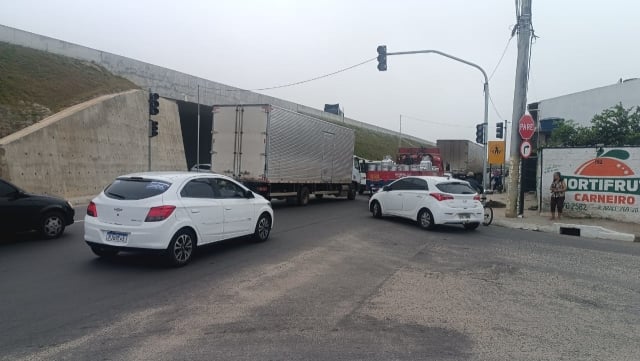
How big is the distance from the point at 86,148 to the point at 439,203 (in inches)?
734

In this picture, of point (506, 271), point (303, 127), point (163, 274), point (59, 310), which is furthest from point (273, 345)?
point (303, 127)

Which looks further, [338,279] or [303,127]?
[303,127]

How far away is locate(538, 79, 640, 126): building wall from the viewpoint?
2972 cm

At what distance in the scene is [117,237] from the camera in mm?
7375

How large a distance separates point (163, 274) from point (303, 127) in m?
12.5

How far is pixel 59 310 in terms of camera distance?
541cm

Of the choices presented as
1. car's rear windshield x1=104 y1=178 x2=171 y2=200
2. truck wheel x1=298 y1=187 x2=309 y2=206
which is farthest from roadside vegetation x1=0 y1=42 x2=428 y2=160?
car's rear windshield x1=104 y1=178 x2=171 y2=200

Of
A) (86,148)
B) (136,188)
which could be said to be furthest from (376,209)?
(86,148)

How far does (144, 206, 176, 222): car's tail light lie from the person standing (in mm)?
13487

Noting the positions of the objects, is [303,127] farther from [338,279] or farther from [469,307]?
[469,307]

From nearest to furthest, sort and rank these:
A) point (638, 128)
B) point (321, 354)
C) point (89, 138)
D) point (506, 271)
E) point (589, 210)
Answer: point (321, 354), point (506, 271), point (589, 210), point (638, 128), point (89, 138)

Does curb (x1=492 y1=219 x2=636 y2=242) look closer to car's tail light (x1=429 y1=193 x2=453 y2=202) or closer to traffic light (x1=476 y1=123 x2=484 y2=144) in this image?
car's tail light (x1=429 y1=193 x2=453 y2=202)

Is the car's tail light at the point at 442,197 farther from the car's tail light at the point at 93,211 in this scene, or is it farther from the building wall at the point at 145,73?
the building wall at the point at 145,73

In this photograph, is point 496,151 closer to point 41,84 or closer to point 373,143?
point 41,84
